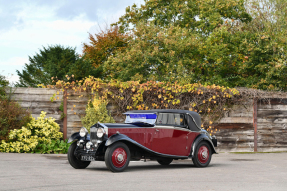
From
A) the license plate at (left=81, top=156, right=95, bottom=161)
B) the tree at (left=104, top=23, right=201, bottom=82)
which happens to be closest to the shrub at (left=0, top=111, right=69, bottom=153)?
the license plate at (left=81, top=156, right=95, bottom=161)

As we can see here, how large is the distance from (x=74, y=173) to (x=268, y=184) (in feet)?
13.2

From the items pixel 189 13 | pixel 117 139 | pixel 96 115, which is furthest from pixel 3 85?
pixel 189 13

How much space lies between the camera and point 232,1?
865 inches

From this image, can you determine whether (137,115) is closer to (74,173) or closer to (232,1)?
(74,173)

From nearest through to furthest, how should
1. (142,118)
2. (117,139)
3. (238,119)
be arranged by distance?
(117,139), (142,118), (238,119)

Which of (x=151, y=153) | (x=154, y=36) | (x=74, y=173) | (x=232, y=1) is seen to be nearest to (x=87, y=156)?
(x=74, y=173)

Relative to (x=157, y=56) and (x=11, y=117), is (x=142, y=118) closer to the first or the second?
(x=11, y=117)

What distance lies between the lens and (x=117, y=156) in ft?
25.5

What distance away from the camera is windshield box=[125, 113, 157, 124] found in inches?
350

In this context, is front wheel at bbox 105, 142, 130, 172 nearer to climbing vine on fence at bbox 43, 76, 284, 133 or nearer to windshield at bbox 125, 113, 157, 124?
windshield at bbox 125, 113, 157, 124

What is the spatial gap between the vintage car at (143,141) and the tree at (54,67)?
18.0m

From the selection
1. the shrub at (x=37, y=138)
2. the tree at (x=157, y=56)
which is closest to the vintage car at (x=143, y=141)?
the shrub at (x=37, y=138)

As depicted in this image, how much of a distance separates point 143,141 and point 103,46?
21.9m

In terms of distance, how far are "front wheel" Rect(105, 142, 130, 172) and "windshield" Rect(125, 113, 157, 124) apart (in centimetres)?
123
